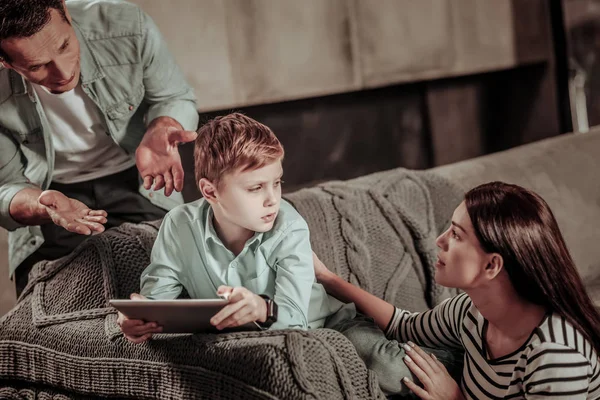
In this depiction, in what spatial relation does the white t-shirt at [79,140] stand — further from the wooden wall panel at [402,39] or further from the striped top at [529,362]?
the wooden wall panel at [402,39]

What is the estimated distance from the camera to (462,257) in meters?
1.55

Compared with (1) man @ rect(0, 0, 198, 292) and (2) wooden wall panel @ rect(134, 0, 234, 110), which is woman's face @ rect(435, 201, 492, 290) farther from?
(2) wooden wall panel @ rect(134, 0, 234, 110)

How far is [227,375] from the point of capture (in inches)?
57.4

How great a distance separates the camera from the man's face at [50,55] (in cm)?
163

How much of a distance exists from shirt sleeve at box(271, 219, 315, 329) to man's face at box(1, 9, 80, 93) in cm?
66

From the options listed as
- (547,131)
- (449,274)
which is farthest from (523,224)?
(547,131)

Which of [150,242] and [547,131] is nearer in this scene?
[150,242]

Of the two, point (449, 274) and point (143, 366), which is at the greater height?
point (449, 274)

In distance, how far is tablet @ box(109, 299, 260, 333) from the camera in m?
1.38

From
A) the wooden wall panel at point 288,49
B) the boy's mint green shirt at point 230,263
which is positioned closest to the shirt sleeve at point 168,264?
the boy's mint green shirt at point 230,263

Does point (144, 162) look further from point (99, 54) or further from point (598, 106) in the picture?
point (598, 106)

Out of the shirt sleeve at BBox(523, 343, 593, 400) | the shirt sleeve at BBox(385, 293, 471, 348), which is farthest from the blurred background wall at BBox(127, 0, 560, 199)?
the shirt sleeve at BBox(523, 343, 593, 400)

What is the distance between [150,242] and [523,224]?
883mm

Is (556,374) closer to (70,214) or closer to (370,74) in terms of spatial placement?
(70,214)
